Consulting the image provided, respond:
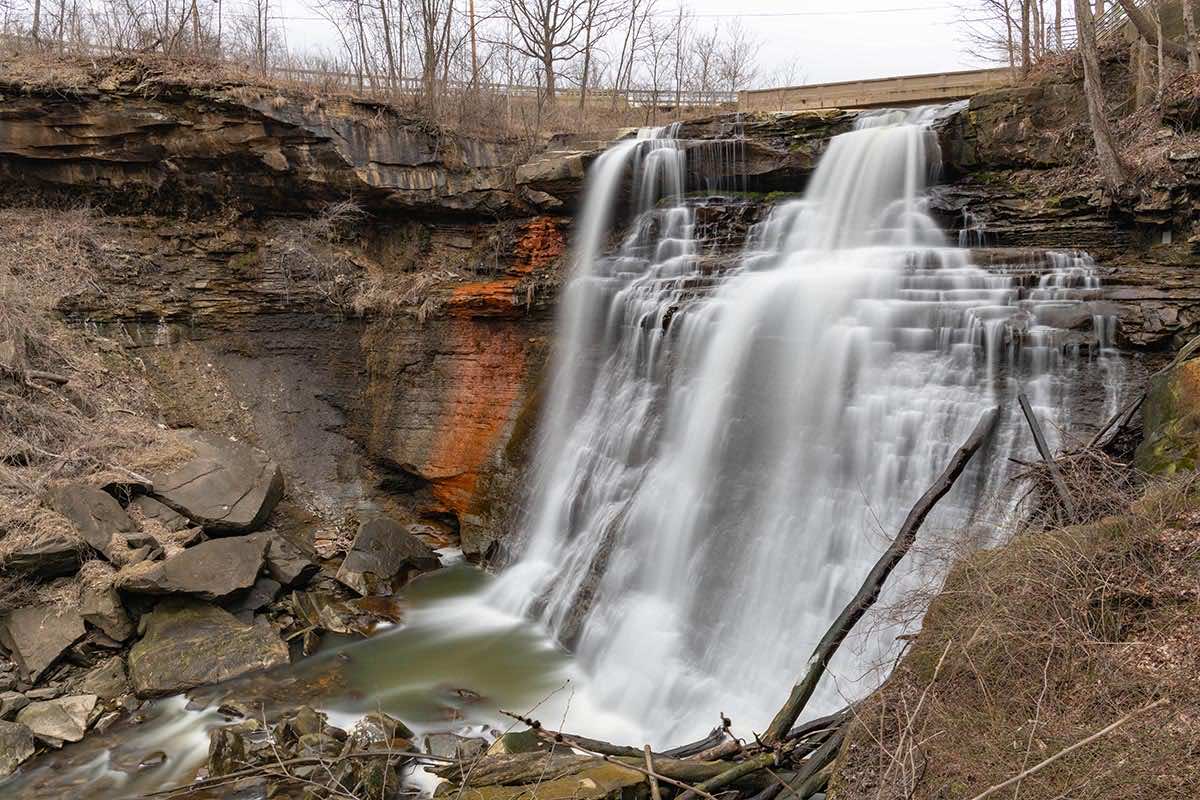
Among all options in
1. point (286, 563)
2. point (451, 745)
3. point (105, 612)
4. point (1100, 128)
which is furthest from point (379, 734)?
point (1100, 128)

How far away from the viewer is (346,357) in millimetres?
13242

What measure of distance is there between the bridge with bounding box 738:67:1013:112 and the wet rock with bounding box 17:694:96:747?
49.5 ft

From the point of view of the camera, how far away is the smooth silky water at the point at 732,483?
6.96 metres

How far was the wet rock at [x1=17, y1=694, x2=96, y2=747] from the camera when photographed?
6883 millimetres

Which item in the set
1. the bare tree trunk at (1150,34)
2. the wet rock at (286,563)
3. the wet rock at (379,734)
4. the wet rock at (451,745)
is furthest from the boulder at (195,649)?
the bare tree trunk at (1150,34)

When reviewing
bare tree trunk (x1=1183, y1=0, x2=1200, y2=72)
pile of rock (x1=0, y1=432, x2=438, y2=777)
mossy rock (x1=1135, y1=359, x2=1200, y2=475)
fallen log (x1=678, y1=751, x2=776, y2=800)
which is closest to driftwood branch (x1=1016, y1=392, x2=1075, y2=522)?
mossy rock (x1=1135, y1=359, x2=1200, y2=475)

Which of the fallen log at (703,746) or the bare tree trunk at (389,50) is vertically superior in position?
the bare tree trunk at (389,50)

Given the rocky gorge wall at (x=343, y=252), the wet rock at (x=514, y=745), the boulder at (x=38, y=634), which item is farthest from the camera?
the rocky gorge wall at (x=343, y=252)

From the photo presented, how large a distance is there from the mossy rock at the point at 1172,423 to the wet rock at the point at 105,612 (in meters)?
9.49

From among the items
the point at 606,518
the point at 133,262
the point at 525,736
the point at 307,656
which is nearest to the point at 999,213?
the point at 606,518

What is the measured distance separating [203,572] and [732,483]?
5.84 meters

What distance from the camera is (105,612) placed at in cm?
814

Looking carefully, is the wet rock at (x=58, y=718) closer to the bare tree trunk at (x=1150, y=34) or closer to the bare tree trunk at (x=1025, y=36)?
the bare tree trunk at (x=1150, y=34)

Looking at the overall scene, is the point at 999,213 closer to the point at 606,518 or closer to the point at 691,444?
the point at 691,444
